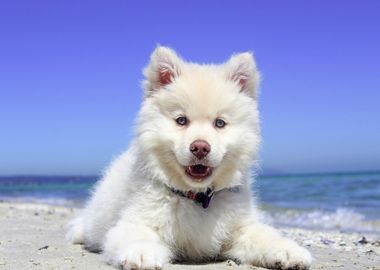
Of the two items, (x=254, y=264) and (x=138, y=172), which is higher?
(x=138, y=172)

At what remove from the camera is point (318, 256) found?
5.52 m

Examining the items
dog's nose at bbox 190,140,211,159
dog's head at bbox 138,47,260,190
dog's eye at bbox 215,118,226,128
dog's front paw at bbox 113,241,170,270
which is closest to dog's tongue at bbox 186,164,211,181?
dog's head at bbox 138,47,260,190

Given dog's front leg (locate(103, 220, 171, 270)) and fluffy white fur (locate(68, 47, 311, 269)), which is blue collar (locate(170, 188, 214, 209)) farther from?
dog's front leg (locate(103, 220, 171, 270))

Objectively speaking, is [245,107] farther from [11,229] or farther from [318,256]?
[11,229]

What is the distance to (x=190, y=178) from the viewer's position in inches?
171

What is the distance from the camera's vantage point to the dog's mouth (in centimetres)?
432

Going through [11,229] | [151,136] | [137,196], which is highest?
[151,136]

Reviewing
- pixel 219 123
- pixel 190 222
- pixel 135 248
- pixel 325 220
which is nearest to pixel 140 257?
pixel 135 248

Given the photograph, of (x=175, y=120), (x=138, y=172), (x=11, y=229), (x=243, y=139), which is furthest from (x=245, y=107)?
(x=11, y=229)

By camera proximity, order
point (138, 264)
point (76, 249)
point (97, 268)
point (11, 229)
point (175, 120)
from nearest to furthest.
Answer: point (138, 264)
point (97, 268)
point (175, 120)
point (76, 249)
point (11, 229)

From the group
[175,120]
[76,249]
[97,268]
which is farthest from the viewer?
[76,249]

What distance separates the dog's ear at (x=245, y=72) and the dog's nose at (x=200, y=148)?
853 mm

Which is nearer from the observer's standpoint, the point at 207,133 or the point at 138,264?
the point at 138,264

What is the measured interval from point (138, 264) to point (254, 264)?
1.09 m
